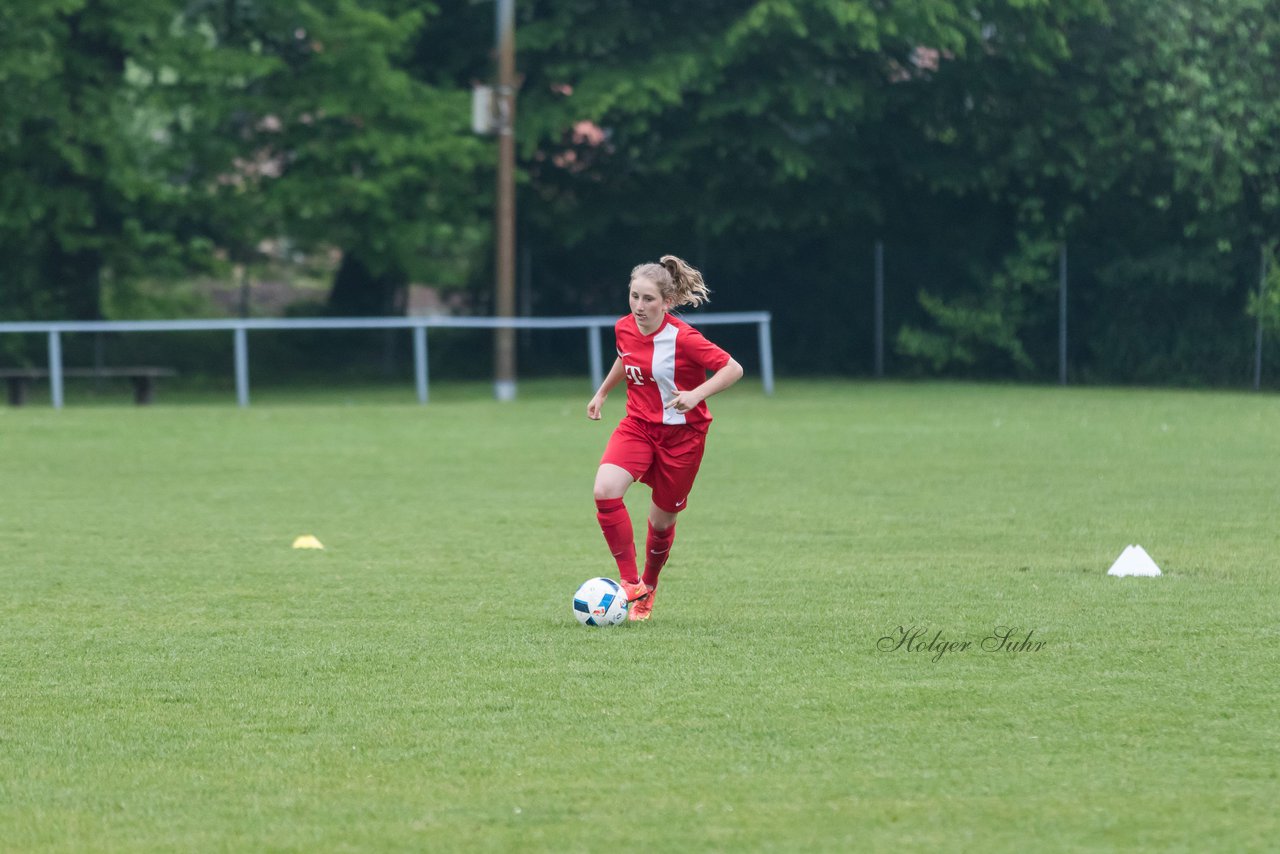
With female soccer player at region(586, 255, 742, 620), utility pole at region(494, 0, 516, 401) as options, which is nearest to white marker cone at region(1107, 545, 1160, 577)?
female soccer player at region(586, 255, 742, 620)

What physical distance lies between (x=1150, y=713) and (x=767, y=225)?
72.3 ft

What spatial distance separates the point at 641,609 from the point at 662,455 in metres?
0.65

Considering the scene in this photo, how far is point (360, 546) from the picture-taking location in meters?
10.6

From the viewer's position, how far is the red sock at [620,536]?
8.15 meters

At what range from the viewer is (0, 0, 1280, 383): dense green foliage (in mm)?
25062

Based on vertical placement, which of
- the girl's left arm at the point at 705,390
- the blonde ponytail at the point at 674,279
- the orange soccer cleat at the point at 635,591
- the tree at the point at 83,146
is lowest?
the orange soccer cleat at the point at 635,591

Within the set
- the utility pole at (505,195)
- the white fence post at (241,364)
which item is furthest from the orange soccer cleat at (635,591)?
the utility pole at (505,195)

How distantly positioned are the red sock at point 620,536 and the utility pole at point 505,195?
51.5 feet

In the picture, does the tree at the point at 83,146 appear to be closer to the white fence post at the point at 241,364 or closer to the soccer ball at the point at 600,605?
the white fence post at the point at 241,364

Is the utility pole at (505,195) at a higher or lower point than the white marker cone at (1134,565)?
higher

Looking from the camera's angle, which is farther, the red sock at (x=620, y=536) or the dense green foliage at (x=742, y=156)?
the dense green foliage at (x=742, y=156)

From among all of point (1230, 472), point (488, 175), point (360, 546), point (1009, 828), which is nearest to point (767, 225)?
point (488, 175)
